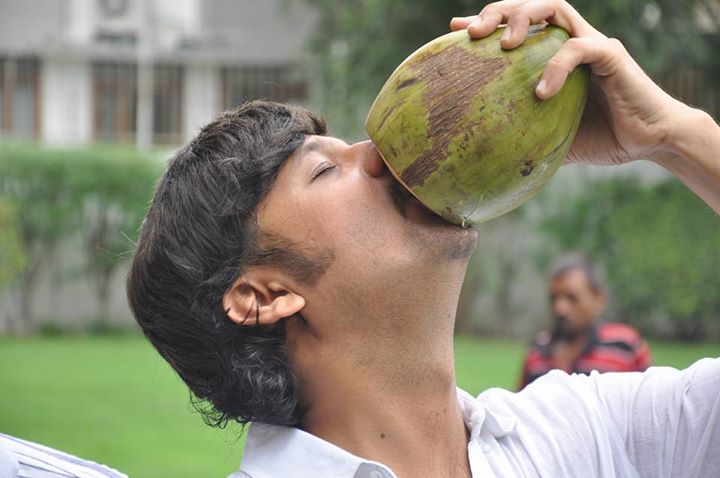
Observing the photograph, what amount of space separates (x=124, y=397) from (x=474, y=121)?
9.08 m

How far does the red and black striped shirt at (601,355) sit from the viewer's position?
5387 mm

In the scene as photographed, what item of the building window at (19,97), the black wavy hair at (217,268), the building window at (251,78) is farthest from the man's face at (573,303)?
the building window at (19,97)

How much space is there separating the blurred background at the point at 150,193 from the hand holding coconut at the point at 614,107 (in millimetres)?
6068

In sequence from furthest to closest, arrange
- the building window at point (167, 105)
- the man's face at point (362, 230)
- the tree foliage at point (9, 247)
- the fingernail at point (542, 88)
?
the building window at point (167, 105)
the tree foliage at point (9, 247)
the man's face at point (362, 230)
the fingernail at point (542, 88)

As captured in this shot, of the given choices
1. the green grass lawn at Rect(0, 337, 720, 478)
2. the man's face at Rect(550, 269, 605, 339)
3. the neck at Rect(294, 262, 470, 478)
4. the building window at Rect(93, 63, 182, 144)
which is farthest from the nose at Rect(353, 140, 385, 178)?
the building window at Rect(93, 63, 182, 144)

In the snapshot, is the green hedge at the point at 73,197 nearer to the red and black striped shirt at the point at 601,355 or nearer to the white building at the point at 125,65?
the white building at the point at 125,65

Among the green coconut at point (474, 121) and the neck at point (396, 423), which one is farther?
the neck at point (396, 423)

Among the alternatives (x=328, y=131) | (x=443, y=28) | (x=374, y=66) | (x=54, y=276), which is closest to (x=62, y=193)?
(x=54, y=276)

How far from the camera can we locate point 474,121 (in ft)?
6.38

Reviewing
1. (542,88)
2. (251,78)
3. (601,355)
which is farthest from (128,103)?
(542,88)

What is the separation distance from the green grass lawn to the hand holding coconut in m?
3.39

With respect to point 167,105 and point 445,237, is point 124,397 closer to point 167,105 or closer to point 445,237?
point 445,237

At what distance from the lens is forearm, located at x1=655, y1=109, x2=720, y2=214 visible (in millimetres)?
2135

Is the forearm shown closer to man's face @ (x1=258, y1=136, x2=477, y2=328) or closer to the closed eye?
man's face @ (x1=258, y1=136, x2=477, y2=328)
